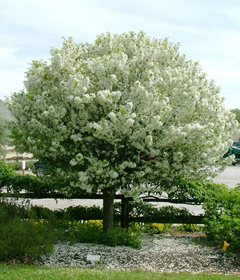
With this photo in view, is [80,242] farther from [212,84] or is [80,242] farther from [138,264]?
[212,84]

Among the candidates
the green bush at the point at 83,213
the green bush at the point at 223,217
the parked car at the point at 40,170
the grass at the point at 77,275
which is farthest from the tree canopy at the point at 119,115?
the grass at the point at 77,275

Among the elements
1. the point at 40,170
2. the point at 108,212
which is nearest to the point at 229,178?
the point at 108,212

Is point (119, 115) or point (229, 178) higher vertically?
point (119, 115)

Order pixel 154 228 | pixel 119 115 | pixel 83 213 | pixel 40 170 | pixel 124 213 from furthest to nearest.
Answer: pixel 154 228, pixel 83 213, pixel 124 213, pixel 40 170, pixel 119 115

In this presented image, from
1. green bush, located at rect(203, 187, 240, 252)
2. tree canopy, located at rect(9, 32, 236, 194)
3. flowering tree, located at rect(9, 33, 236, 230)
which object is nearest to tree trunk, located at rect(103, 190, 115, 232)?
flowering tree, located at rect(9, 33, 236, 230)

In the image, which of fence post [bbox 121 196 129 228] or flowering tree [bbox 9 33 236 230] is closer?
flowering tree [bbox 9 33 236 230]

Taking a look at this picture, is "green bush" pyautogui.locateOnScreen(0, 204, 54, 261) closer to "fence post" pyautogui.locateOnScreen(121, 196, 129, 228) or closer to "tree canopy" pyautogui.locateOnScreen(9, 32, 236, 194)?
"tree canopy" pyautogui.locateOnScreen(9, 32, 236, 194)

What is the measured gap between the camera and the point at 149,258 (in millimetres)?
10516

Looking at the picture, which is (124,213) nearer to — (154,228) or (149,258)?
(154,228)

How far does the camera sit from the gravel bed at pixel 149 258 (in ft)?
32.7

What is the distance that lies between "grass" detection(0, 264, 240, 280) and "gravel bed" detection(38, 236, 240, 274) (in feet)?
2.50

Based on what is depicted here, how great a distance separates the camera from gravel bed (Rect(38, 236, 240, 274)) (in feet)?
32.7

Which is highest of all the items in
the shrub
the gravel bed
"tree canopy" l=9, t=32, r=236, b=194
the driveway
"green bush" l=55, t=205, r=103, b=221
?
"tree canopy" l=9, t=32, r=236, b=194

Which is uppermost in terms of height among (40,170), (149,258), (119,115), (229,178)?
(119,115)
